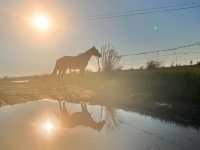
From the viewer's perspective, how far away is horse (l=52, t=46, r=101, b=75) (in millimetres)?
24250

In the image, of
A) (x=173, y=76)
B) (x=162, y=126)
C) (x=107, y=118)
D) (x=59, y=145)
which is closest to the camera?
(x=59, y=145)

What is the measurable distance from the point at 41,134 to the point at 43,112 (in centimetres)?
510

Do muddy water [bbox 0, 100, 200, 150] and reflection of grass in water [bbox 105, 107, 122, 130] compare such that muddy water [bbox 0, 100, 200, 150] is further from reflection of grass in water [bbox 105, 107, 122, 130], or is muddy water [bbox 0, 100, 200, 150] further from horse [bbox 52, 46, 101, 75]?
horse [bbox 52, 46, 101, 75]

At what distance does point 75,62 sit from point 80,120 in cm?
1327

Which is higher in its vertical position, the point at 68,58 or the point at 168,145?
the point at 68,58

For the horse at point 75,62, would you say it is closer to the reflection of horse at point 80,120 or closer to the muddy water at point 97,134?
the reflection of horse at point 80,120

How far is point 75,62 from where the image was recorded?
81.3 ft

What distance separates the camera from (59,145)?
8047mm

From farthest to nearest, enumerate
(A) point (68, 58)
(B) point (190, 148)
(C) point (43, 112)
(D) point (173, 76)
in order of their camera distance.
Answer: (A) point (68, 58)
(D) point (173, 76)
(C) point (43, 112)
(B) point (190, 148)

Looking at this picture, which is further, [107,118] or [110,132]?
[107,118]

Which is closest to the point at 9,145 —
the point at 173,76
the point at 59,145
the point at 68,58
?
the point at 59,145

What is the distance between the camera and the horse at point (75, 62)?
2425 centimetres

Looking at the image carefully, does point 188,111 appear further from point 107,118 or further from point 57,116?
point 57,116

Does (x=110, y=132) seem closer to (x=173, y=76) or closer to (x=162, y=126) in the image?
(x=162, y=126)
